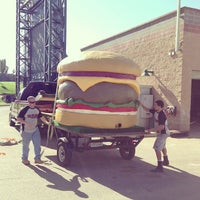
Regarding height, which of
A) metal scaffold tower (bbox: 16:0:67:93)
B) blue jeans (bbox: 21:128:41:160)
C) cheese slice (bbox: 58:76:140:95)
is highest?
metal scaffold tower (bbox: 16:0:67:93)

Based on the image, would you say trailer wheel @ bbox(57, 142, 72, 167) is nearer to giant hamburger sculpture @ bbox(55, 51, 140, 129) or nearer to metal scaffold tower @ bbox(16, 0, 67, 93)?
giant hamburger sculpture @ bbox(55, 51, 140, 129)

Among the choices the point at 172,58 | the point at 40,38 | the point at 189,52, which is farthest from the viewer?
the point at 40,38

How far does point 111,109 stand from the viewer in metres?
7.68

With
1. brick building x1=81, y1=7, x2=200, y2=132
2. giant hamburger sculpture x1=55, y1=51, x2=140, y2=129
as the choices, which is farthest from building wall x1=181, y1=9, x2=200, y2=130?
giant hamburger sculpture x1=55, y1=51, x2=140, y2=129

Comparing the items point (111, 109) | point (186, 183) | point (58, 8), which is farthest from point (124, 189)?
point (58, 8)

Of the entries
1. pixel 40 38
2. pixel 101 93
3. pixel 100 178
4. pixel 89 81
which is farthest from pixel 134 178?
pixel 40 38

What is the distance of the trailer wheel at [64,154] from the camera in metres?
7.82

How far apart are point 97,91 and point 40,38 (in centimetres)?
2933

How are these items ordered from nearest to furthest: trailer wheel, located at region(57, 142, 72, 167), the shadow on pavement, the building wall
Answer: the shadow on pavement → trailer wheel, located at region(57, 142, 72, 167) → the building wall

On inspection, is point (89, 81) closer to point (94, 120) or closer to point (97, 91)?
point (97, 91)

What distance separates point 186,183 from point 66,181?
257 centimetres

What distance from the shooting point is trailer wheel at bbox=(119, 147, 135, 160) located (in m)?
8.77

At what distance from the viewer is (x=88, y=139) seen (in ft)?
25.0

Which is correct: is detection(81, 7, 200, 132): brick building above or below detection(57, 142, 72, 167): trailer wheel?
above
